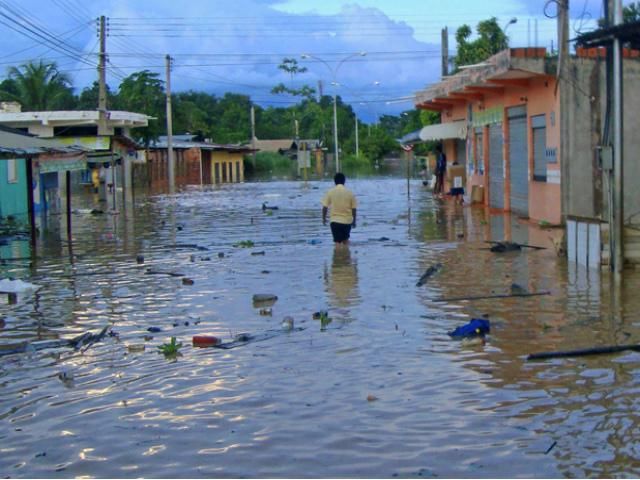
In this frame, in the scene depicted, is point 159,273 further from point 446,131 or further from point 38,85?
point 38,85

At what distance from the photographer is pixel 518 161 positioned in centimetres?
2844

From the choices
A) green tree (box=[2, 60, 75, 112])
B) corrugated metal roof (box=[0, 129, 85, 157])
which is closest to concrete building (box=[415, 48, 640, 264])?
corrugated metal roof (box=[0, 129, 85, 157])

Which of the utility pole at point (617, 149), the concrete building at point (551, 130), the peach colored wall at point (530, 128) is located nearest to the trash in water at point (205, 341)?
the utility pole at point (617, 149)

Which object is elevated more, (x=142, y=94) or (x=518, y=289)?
(x=142, y=94)

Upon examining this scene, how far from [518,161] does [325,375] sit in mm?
20864

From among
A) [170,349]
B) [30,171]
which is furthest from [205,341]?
[30,171]

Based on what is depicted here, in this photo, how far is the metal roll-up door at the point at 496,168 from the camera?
1229 inches

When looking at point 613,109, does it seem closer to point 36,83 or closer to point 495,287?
point 495,287

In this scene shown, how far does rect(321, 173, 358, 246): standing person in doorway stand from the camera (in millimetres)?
18578

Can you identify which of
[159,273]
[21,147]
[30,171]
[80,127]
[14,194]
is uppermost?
[80,127]

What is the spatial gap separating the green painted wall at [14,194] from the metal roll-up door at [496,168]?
15.7 meters

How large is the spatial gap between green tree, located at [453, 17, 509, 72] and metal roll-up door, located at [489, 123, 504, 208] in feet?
54.4

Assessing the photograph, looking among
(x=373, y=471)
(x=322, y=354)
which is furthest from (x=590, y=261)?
(x=373, y=471)

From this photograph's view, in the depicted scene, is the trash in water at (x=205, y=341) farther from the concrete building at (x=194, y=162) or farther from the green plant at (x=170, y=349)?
the concrete building at (x=194, y=162)
